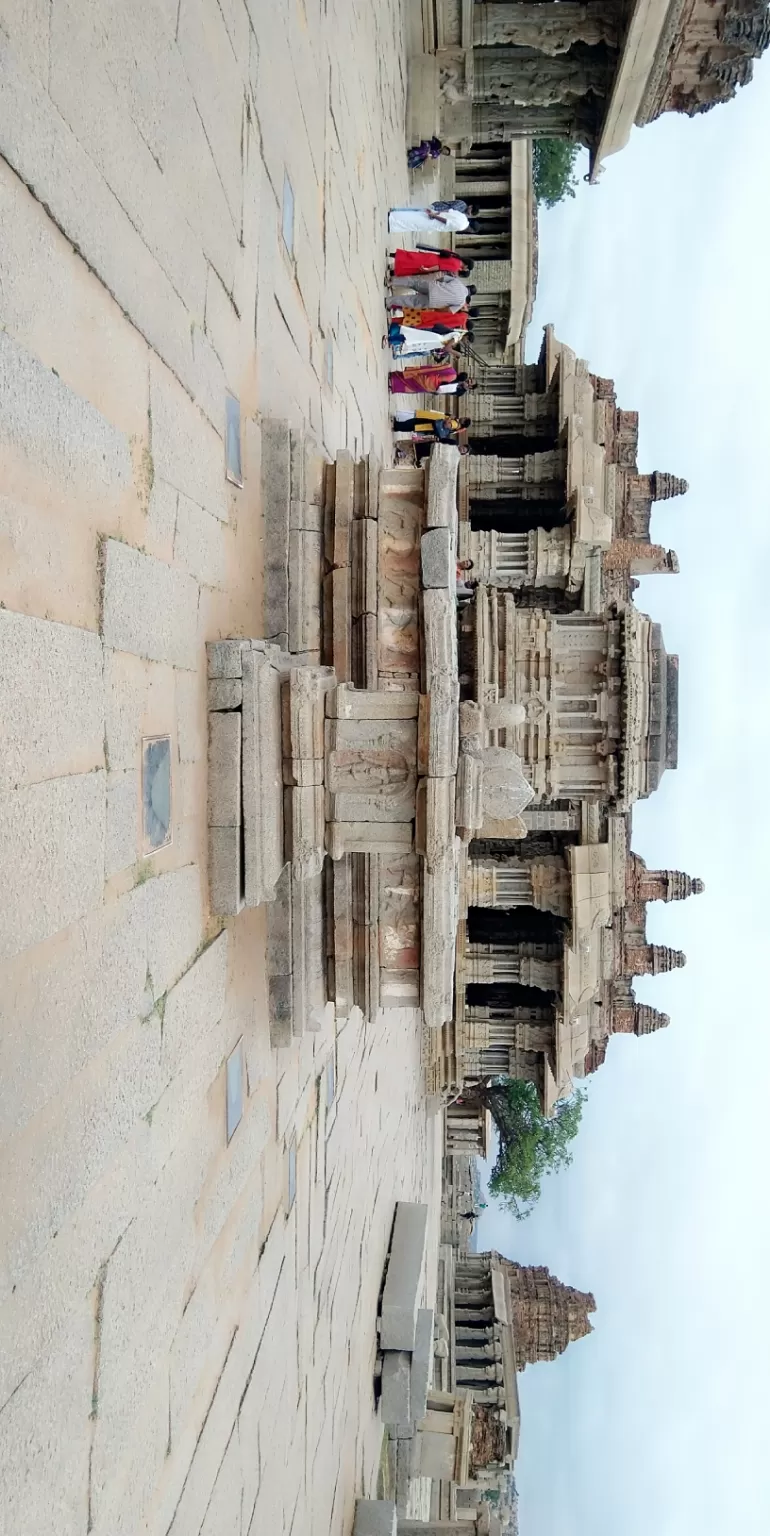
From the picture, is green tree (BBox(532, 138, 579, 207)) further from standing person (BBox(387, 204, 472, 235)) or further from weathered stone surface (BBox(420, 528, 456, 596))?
weathered stone surface (BBox(420, 528, 456, 596))

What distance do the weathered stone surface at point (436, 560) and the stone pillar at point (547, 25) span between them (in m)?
11.7

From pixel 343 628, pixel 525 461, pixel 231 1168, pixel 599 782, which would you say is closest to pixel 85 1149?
pixel 231 1168

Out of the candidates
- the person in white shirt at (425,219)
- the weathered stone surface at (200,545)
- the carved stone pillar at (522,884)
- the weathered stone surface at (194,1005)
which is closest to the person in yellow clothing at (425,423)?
the person in white shirt at (425,219)

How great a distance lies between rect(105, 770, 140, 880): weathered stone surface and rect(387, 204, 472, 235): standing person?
9637 millimetres

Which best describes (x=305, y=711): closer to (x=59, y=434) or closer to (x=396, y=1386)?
(x=59, y=434)

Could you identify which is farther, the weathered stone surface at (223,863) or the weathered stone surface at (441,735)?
the weathered stone surface at (441,735)

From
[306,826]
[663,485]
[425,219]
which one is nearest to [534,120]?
[425,219]

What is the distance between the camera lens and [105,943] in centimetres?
300

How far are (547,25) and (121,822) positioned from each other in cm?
1425

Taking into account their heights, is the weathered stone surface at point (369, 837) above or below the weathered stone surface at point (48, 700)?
below

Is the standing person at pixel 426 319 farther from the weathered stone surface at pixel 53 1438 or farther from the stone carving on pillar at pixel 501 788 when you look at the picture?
the weathered stone surface at pixel 53 1438

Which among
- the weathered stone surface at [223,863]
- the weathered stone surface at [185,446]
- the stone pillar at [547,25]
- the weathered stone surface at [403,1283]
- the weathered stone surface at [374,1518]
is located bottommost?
the weathered stone surface at [374,1518]

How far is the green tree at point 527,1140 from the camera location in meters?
27.4

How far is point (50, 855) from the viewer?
8.50 ft
